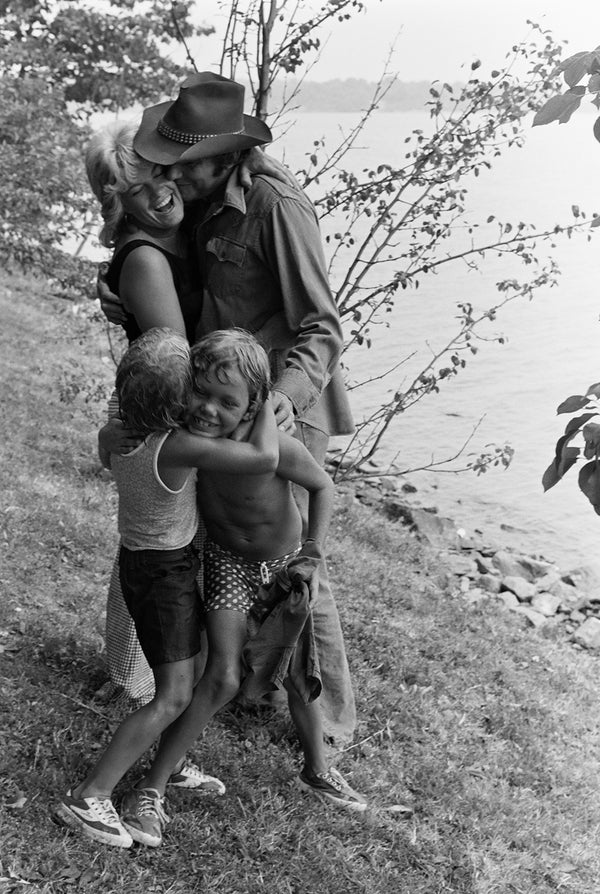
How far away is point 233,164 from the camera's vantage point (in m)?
3.24

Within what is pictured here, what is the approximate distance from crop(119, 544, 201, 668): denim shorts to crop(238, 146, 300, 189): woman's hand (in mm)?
1150

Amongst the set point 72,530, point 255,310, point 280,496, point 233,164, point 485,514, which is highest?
point 233,164

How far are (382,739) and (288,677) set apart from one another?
1.06 metres

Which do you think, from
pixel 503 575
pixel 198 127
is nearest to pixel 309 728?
pixel 198 127

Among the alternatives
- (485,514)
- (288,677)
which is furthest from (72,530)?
(485,514)

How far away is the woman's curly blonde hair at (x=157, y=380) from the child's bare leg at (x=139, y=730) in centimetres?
75

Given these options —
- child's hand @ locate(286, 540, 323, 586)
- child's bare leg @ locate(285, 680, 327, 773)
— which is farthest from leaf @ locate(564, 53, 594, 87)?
child's bare leg @ locate(285, 680, 327, 773)

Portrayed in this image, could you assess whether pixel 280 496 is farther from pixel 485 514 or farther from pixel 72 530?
pixel 485 514

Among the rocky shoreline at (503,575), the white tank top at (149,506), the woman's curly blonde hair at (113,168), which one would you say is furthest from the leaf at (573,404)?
the rocky shoreline at (503,575)

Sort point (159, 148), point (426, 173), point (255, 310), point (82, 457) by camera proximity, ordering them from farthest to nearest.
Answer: point (82, 457) → point (426, 173) → point (255, 310) → point (159, 148)

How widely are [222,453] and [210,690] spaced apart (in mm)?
756

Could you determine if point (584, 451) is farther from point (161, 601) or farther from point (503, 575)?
point (503, 575)

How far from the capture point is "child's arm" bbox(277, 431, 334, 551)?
3.14m

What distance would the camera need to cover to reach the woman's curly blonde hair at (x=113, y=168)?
2994 millimetres
